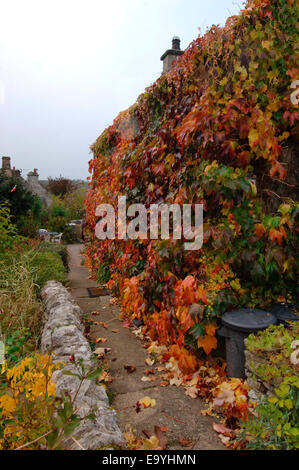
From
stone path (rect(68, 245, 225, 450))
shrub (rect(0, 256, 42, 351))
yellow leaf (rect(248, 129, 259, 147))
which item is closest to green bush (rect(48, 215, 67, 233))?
shrub (rect(0, 256, 42, 351))

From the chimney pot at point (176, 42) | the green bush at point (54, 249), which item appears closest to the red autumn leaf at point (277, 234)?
the green bush at point (54, 249)

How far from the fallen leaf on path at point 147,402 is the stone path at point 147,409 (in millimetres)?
30

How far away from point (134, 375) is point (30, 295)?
1.57m

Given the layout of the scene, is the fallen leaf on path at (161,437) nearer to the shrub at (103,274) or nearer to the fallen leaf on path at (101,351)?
the fallen leaf on path at (101,351)

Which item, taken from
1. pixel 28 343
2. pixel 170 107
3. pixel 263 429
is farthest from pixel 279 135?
pixel 28 343

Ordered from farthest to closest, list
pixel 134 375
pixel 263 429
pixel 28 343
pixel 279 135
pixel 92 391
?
pixel 28 343, pixel 134 375, pixel 279 135, pixel 92 391, pixel 263 429

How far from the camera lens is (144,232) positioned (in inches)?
144

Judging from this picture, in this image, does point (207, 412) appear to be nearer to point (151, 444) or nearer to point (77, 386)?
point (151, 444)

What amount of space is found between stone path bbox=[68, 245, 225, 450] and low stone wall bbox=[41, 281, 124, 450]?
0.39 meters

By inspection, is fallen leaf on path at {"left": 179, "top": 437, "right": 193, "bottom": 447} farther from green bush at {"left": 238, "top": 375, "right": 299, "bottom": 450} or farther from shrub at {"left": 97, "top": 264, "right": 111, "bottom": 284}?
shrub at {"left": 97, "top": 264, "right": 111, "bottom": 284}

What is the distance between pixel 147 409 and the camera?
214 centimetres

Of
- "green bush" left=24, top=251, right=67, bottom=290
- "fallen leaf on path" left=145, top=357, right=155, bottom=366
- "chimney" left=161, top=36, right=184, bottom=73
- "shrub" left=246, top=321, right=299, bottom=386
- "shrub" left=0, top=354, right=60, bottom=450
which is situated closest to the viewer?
"shrub" left=0, top=354, right=60, bottom=450

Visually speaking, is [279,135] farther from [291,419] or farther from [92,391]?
[92,391]

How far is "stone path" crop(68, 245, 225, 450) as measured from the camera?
1.89 metres
